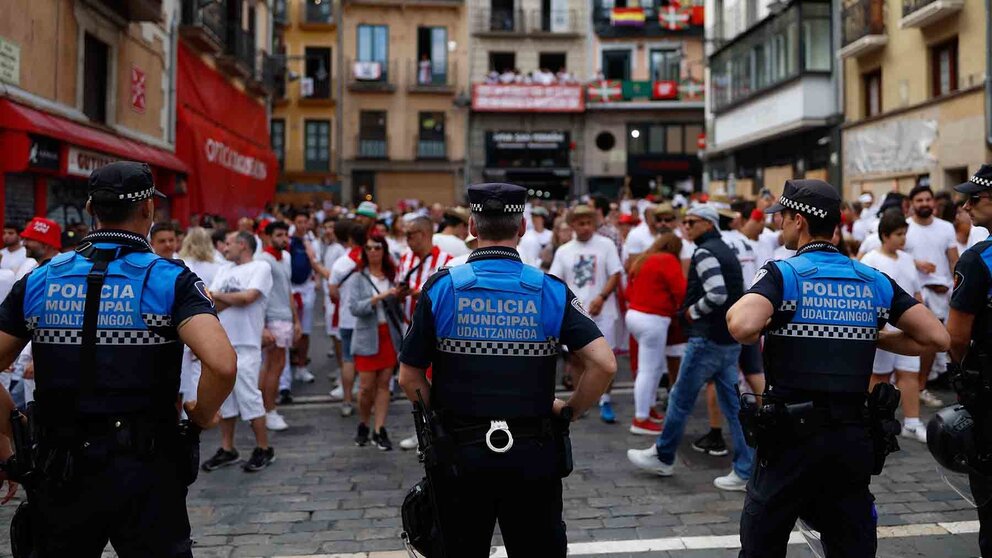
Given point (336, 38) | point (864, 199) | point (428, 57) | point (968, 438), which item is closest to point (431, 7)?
point (428, 57)

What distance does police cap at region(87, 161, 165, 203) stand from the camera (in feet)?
10.2

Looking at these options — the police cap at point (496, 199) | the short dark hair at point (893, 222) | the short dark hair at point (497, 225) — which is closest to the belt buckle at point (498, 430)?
the short dark hair at point (497, 225)

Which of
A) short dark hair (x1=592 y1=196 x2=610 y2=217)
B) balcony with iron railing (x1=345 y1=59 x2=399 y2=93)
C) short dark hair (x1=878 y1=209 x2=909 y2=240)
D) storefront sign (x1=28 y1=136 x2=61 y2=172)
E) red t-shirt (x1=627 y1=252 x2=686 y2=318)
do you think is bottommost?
red t-shirt (x1=627 y1=252 x2=686 y2=318)

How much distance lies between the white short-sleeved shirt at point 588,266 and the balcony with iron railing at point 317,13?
3257 cm

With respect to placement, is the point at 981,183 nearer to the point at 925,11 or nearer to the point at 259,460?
the point at 259,460

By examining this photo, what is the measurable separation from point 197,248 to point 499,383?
493 cm

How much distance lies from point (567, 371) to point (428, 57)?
31.9 meters

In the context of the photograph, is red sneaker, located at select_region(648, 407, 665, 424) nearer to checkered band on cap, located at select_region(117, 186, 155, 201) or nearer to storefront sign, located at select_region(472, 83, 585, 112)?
checkered band on cap, located at select_region(117, 186, 155, 201)

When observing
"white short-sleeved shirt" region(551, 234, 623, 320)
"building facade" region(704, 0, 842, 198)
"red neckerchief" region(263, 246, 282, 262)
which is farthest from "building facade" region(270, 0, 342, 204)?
"white short-sleeved shirt" region(551, 234, 623, 320)

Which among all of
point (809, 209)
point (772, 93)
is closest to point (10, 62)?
point (809, 209)

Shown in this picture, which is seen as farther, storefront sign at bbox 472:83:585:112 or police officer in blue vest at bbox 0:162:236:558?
storefront sign at bbox 472:83:585:112

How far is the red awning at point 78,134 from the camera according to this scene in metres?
10.0

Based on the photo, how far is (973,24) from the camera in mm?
16156

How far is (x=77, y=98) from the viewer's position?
12805mm
